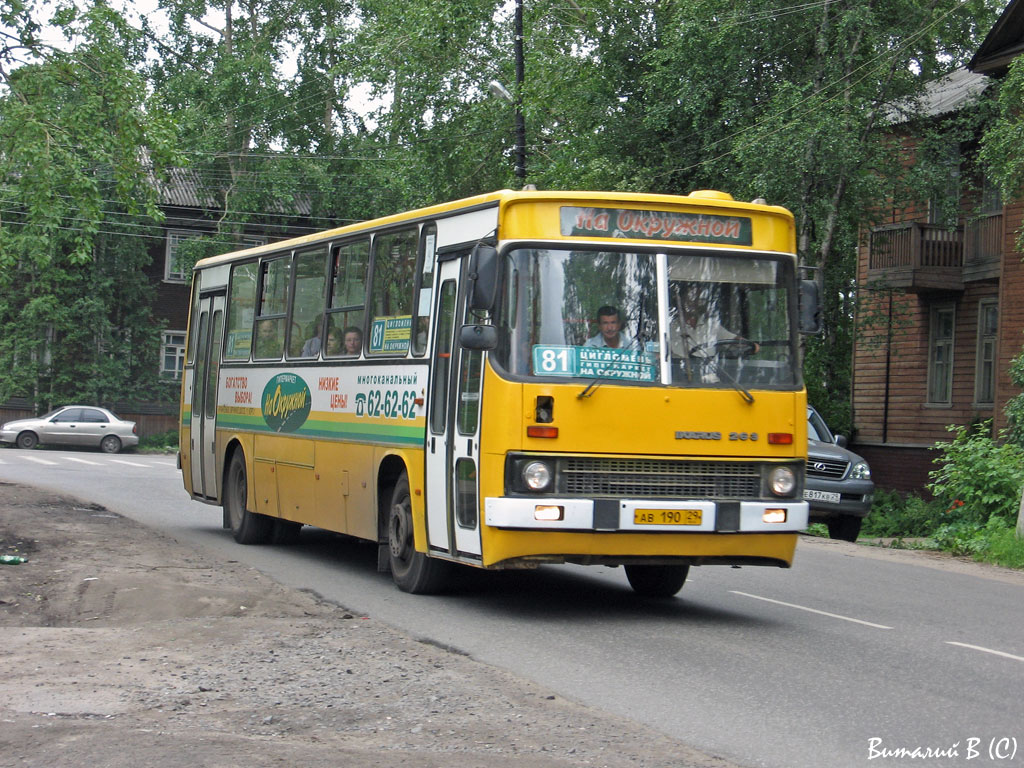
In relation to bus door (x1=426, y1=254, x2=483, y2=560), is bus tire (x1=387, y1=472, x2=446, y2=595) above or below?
below

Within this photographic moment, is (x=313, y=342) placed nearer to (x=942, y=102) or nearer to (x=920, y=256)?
(x=920, y=256)

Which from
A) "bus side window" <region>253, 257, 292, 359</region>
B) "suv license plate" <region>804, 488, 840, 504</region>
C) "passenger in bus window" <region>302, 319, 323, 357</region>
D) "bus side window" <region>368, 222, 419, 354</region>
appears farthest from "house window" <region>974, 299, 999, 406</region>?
"bus side window" <region>368, 222, 419, 354</region>

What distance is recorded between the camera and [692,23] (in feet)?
87.7

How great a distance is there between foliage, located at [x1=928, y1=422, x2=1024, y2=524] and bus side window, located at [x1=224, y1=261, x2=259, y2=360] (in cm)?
1019

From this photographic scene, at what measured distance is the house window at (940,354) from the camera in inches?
1319

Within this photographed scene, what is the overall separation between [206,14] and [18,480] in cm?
2902

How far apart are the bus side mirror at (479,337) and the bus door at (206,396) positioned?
25.2ft

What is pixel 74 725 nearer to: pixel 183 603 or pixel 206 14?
pixel 183 603

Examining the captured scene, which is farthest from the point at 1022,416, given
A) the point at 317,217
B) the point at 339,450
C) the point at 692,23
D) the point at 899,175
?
the point at 317,217

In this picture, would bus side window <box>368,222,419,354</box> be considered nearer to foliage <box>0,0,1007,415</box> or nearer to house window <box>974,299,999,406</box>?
foliage <box>0,0,1007,415</box>

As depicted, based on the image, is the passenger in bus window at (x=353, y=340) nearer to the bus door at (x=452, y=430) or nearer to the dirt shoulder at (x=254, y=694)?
the bus door at (x=452, y=430)

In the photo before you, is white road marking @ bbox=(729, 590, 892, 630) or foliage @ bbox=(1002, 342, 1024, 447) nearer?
white road marking @ bbox=(729, 590, 892, 630)

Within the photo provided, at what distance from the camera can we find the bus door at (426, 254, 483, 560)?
1051cm

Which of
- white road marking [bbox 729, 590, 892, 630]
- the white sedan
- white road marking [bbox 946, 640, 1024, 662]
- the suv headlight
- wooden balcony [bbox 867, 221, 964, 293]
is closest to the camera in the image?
white road marking [bbox 946, 640, 1024, 662]
